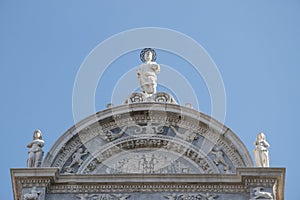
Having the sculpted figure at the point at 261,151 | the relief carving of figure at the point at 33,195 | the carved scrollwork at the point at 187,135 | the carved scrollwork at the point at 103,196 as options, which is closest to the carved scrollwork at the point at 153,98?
the carved scrollwork at the point at 187,135

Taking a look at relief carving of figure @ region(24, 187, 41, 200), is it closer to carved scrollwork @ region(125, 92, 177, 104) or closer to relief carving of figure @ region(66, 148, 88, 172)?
relief carving of figure @ region(66, 148, 88, 172)

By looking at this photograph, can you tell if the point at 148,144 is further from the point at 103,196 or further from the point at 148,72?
the point at 148,72

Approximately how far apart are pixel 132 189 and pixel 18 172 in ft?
8.99

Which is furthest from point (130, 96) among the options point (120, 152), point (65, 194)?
point (65, 194)

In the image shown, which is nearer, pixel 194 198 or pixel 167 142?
pixel 194 198

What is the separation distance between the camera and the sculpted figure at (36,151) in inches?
1006

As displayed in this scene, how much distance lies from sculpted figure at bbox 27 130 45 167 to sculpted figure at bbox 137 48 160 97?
10.4 ft

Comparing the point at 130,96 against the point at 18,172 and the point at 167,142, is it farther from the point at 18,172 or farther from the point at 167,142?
the point at 18,172

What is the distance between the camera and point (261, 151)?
25.5 meters

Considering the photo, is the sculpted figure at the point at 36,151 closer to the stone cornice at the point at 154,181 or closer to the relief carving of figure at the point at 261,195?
the stone cornice at the point at 154,181

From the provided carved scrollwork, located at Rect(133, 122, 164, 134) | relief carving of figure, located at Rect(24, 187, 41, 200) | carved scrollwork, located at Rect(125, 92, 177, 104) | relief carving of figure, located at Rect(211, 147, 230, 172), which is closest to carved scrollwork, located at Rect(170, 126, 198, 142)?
carved scrollwork, located at Rect(133, 122, 164, 134)

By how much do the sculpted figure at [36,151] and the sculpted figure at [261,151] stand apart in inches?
207

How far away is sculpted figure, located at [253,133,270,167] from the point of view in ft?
83.0

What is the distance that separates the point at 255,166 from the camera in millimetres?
25219
